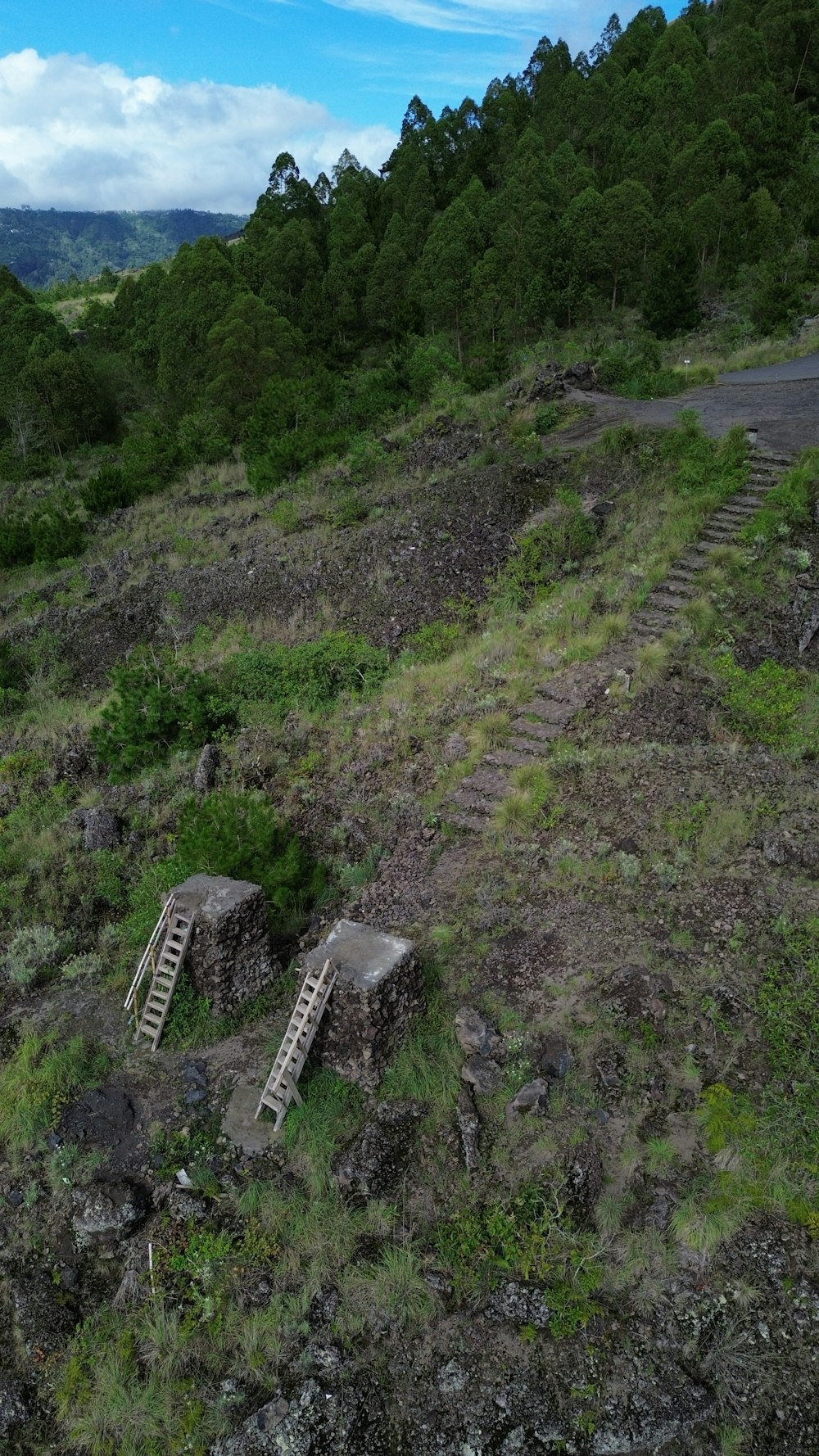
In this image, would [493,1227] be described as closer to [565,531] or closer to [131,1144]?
[131,1144]

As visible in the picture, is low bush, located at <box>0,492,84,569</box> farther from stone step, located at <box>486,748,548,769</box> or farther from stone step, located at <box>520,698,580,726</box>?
Result: stone step, located at <box>486,748,548,769</box>

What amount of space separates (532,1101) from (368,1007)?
4.40ft

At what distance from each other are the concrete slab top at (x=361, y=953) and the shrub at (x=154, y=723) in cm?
511

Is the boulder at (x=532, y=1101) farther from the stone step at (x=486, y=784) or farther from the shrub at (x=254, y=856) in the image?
the stone step at (x=486, y=784)

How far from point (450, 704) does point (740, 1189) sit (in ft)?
20.9

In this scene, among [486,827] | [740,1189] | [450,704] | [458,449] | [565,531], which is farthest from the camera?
[458,449]

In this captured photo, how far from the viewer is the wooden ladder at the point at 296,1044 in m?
5.91

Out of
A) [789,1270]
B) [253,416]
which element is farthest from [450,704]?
[253,416]

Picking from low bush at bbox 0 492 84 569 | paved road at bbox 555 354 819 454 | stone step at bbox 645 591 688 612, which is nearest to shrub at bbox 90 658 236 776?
stone step at bbox 645 591 688 612

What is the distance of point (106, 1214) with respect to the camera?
5.45 meters

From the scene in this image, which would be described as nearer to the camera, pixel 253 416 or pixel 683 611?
pixel 683 611

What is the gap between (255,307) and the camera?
2531 cm

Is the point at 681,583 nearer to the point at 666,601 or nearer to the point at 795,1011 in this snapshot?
the point at 666,601

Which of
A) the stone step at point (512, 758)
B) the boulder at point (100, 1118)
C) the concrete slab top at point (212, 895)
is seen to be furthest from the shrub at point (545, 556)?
the boulder at point (100, 1118)
